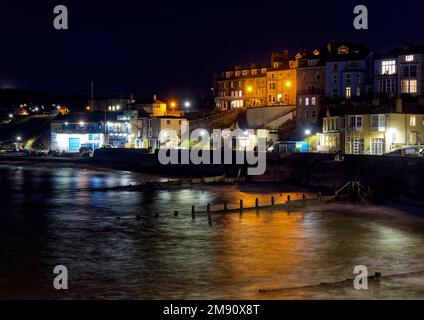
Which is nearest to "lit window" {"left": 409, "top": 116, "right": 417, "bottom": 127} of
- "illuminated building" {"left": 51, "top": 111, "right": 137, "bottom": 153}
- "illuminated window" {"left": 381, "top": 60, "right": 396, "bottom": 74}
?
"illuminated window" {"left": 381, "top": 60, "right": 396, "bottom": 74}

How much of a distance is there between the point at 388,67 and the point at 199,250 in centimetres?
6111

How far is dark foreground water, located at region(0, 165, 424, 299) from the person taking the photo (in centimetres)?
2514

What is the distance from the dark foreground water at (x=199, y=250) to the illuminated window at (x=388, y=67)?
1606 inches

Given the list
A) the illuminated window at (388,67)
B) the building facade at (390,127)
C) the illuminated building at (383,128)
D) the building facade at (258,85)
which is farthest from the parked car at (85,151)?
the building facade at (390,127)

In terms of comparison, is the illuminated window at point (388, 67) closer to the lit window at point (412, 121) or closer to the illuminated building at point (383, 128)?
the illuminated building at point (383, 128)

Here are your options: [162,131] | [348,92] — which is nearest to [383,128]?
[348,92]

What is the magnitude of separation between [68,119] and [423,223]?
12038cm

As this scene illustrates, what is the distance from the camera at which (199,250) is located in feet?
108

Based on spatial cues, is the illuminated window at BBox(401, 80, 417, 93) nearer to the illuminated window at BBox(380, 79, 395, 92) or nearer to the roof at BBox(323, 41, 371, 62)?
the illuminated window at BBox(380, 79, 395, 92)

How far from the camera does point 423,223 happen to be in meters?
40.4

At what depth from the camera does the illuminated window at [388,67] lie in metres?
85.9

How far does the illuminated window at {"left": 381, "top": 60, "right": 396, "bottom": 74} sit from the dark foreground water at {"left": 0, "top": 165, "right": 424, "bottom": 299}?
4079 cm

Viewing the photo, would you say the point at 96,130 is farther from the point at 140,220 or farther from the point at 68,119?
the point at 140,220

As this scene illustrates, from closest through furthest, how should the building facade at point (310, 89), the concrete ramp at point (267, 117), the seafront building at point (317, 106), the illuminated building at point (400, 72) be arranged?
the seafront building at point (317, 106), the illuminated building at point (400, 72), the building facade at point (310, 89), the concrete ramp at point (267, 117)
